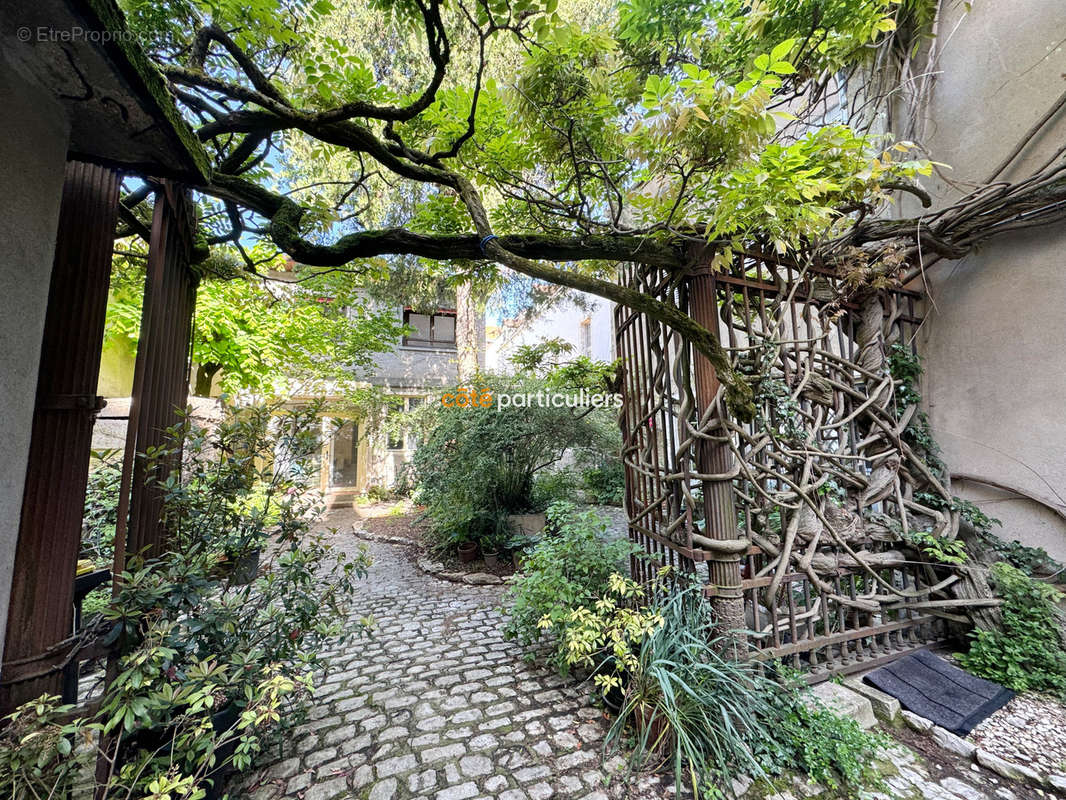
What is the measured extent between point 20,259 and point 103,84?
67cm

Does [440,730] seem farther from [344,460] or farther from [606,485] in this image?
[344,460]

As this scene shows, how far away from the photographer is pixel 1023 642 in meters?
2.63

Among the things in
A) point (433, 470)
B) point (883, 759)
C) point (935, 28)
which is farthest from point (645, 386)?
point (935, 28)

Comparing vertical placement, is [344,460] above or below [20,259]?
below

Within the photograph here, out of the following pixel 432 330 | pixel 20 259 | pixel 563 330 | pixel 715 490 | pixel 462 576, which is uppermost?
pixel 563 330

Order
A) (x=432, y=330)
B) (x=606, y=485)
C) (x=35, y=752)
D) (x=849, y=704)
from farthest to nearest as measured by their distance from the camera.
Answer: (x=432, y=330) → (x=606, y=485) → (x=849, y=704) → (x=35, y=752)

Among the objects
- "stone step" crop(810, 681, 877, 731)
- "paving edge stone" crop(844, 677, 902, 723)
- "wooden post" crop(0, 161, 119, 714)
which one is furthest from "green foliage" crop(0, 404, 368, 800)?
"paving edge stone" crop(844, 677, 902, 723)

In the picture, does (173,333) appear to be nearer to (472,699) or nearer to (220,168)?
(220,168)

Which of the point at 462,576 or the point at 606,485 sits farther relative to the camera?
the point at 606,485

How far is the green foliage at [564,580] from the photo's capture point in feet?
8.70

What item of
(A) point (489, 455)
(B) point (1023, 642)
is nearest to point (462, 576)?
(A) point (489, 455)

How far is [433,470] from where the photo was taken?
5.78m

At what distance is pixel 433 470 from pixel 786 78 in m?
5.91

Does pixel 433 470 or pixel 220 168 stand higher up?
pixel 220 168
